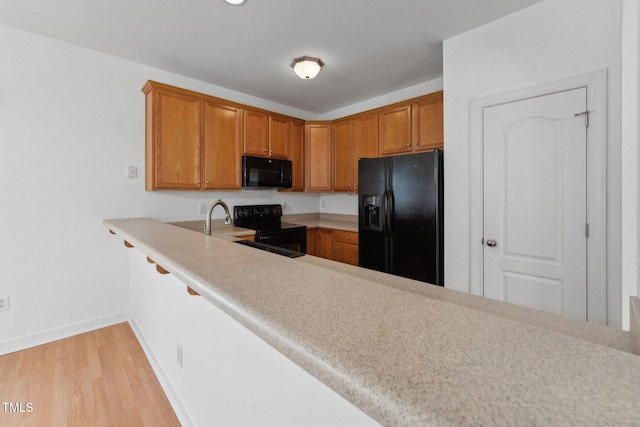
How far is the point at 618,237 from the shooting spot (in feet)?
5.46

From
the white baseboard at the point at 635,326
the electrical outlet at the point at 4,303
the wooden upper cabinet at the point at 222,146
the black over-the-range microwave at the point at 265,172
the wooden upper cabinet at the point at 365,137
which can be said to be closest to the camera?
the white baseboard at the point at 635,326

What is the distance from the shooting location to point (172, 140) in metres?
2.85

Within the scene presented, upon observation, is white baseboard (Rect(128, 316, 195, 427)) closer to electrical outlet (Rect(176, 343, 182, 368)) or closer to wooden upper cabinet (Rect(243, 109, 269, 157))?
electrical outlet (Rect(176, 343, 182, 368))

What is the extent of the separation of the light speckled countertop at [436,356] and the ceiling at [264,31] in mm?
2082

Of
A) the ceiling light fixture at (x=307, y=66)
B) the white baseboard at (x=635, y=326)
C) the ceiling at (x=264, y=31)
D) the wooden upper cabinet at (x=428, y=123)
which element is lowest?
the white baseboard at (x=635, y=326)

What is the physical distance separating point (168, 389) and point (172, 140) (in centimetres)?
217

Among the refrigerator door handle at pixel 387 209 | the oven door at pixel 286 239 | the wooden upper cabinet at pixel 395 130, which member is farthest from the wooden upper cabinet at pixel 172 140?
the wooden upper cabinet at pixel 395 130

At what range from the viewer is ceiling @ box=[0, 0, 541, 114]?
1999 millimetres

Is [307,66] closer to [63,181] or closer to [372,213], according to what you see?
[372,213]

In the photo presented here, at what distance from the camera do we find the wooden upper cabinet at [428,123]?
2.99 meters

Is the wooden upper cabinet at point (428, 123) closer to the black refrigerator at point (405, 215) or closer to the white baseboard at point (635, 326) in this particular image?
the black refrigerator at point (405, 215)

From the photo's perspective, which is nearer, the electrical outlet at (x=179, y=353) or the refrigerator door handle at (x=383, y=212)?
the electrical outlet at (x=179, y=353)

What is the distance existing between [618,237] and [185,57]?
3.55 meters

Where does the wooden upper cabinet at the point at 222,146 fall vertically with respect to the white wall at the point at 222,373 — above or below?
above
